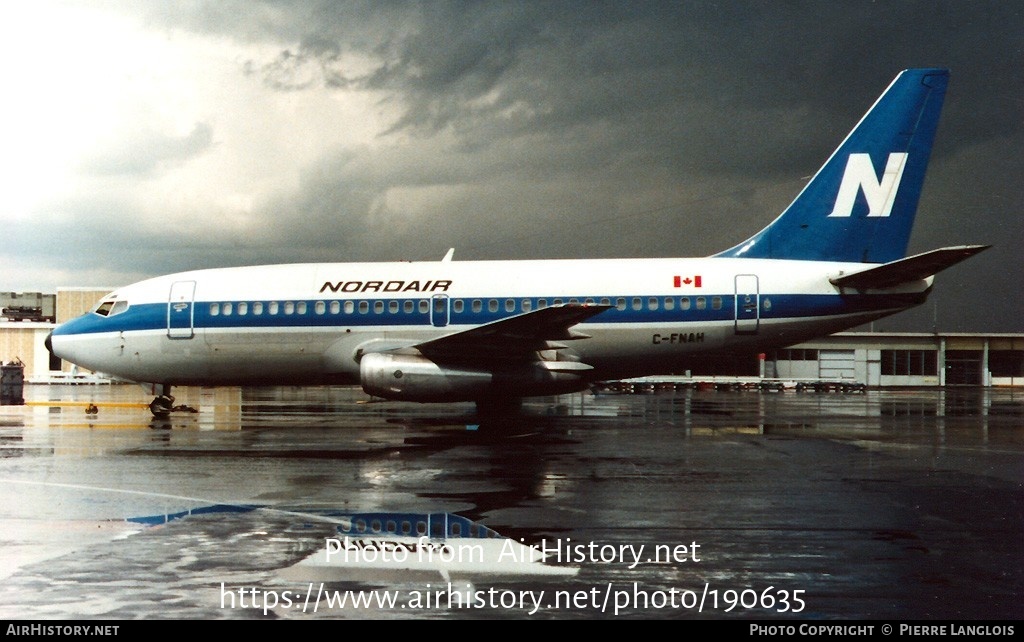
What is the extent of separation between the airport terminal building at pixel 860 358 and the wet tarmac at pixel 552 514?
33.5 m

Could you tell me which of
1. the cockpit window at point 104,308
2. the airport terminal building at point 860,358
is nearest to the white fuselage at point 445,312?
the cockpit window at point 104,308

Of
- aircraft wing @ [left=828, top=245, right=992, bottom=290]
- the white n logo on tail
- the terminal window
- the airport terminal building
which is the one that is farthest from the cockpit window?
the terminal window

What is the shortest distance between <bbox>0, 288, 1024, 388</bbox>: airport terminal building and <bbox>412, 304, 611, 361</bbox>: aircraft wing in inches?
1236

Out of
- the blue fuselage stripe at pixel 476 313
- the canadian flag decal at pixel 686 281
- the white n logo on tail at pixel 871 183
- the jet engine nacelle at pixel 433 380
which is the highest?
the white n logo on tail at pixel 871 183

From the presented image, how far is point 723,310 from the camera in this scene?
18141 millimetres

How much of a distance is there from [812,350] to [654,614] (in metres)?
50.4

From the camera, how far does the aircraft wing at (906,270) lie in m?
16.2

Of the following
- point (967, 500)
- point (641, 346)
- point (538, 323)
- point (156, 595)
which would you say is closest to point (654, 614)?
point (156, 595)

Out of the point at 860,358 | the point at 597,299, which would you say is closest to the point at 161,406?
the point at 597,299

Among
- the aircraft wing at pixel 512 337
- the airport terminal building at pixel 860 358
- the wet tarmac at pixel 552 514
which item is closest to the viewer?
the wet tarmac at pixel 552 514

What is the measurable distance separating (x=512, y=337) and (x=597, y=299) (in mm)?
2604

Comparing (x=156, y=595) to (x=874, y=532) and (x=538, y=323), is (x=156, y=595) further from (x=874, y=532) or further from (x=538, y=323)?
(x=538, y=323)

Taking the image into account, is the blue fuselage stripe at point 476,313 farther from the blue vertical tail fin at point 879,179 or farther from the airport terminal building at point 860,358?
the airport terminal building at point 860,358

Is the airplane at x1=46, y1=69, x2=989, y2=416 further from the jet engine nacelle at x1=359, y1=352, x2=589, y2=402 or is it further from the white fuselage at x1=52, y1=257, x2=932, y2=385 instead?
the jet engine nacelle at x1=359, y1=352, x2=589, y2=402
